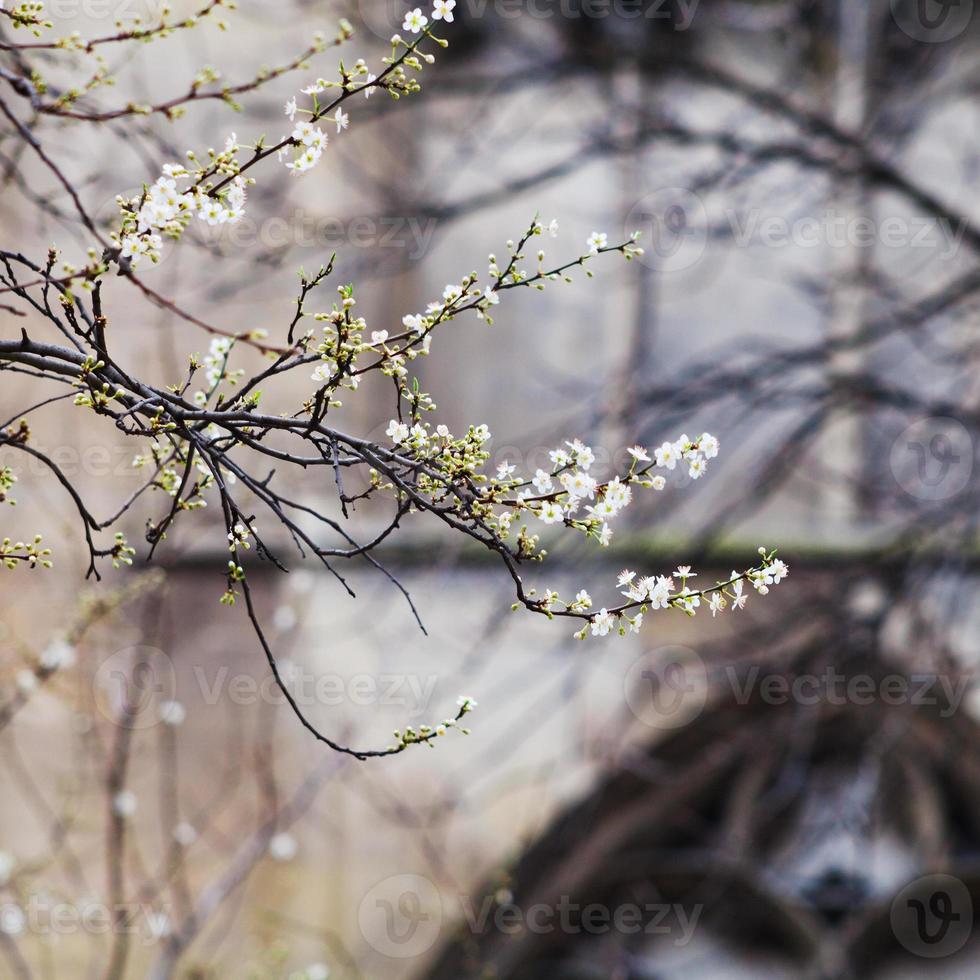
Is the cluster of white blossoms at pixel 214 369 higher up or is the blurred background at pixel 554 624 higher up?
the blurred background at pixel 554 624

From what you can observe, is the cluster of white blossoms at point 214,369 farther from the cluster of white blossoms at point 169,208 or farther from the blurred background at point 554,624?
the blurred background at point 554,624

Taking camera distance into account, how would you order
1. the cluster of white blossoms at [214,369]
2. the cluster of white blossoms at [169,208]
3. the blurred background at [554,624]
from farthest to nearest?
the blurred background at [554,624] → the cluster of white blossoms at [214,369] → the cluster of white blossoms at [169,208]

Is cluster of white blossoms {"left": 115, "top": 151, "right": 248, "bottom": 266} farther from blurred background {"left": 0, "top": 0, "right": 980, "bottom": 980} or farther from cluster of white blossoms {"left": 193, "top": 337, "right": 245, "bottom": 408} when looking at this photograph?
blurred background {"left": 0, "top": 0, "right": 980, "bottom": 980}

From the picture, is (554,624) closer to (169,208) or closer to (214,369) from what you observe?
(214,369)

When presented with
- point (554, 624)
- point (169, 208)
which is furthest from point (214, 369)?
point (554, 624)

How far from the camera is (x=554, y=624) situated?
3889 mm

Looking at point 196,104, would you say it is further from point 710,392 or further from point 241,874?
point 241,874

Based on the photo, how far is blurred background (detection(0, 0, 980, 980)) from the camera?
3566 millimetres

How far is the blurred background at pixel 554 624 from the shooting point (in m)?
3.57

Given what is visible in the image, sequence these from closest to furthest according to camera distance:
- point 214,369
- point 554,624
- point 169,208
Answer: point 169,208 → point 214,369 → point 554,624

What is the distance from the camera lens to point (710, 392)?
10.9ft

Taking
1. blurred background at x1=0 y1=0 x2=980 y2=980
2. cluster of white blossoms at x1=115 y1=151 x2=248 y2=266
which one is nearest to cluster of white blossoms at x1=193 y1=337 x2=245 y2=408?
cluster of white blossoms at x1=115 y1=151 x2=248 y2=266

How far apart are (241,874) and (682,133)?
2340 mm

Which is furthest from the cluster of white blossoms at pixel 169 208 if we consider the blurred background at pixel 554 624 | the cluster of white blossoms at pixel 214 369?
the blurred background at pixel 554 624
